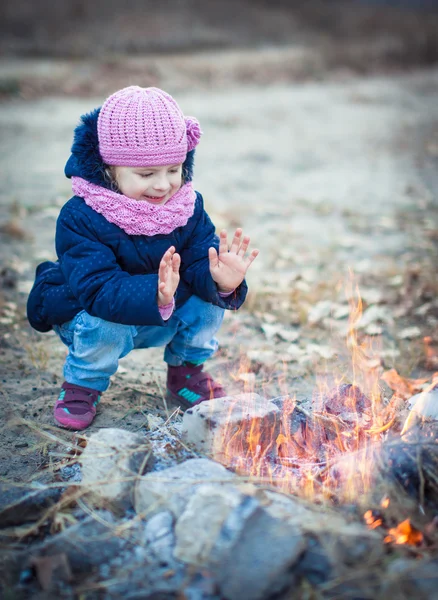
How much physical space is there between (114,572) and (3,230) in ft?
12.2

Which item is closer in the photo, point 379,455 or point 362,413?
point 379,455

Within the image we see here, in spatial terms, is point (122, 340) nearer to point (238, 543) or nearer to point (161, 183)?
point (161, 183)

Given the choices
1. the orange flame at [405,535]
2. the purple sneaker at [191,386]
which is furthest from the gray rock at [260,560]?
the purple sneaker at [191,386]

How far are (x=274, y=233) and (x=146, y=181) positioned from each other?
3.06 metres

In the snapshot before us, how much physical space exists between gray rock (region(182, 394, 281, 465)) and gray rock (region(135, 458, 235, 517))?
0.38ft

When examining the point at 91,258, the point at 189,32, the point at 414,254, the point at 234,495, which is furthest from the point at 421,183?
the point at 189,32

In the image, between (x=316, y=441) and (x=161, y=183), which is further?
(x=161, y=183)

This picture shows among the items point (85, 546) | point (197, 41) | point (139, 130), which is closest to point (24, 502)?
point (85, 546)

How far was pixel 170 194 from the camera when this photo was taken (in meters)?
2.54

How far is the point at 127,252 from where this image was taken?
250 cm

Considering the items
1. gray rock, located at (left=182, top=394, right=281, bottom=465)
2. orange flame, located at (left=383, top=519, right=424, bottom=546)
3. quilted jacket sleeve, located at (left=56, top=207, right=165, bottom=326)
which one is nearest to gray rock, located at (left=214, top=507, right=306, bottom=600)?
orange flame, located at (left=383, top=519, right=424, bottom=546)

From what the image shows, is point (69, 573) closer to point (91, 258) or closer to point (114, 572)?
point (114, 572)

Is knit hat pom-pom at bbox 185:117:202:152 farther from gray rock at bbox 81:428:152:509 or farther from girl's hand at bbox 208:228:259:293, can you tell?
gray rock at bbox 81:428:152:509

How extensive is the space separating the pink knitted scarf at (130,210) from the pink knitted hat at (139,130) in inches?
5.2
